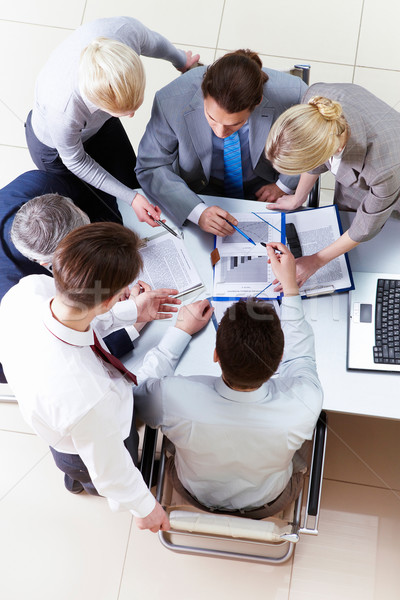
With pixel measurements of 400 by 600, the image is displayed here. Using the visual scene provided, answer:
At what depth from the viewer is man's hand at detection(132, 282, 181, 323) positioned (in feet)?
5.76

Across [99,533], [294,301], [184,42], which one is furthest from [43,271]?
[184,42]

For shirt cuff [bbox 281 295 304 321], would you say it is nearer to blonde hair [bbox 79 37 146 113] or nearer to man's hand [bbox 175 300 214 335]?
man's hand [bbox 175 300 214 335]

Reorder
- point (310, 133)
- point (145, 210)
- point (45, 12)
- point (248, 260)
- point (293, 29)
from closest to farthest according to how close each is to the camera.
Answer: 1. point (310, 133)
2. point (248, 260)
3. point (145, 210)
4. point (293, 29)
5. point (45, 12)

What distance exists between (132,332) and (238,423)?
20.3 inches

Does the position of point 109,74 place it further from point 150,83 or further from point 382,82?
point 382,82

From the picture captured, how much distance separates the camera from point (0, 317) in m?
1.41

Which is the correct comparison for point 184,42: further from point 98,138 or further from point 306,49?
point 98,138

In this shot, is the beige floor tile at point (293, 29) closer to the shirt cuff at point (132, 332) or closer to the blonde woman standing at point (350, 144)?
the blonde woman standing at point (350, 144)

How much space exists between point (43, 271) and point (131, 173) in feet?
2.20

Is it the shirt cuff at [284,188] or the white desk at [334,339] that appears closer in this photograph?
the white desk at [334,339]

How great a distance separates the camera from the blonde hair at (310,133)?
150 cm

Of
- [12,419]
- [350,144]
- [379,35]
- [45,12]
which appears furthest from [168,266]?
[45,12]

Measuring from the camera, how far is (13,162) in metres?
2.85

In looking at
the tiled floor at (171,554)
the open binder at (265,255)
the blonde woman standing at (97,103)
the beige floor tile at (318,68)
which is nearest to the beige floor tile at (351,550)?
the tiled floor at (171,554)
